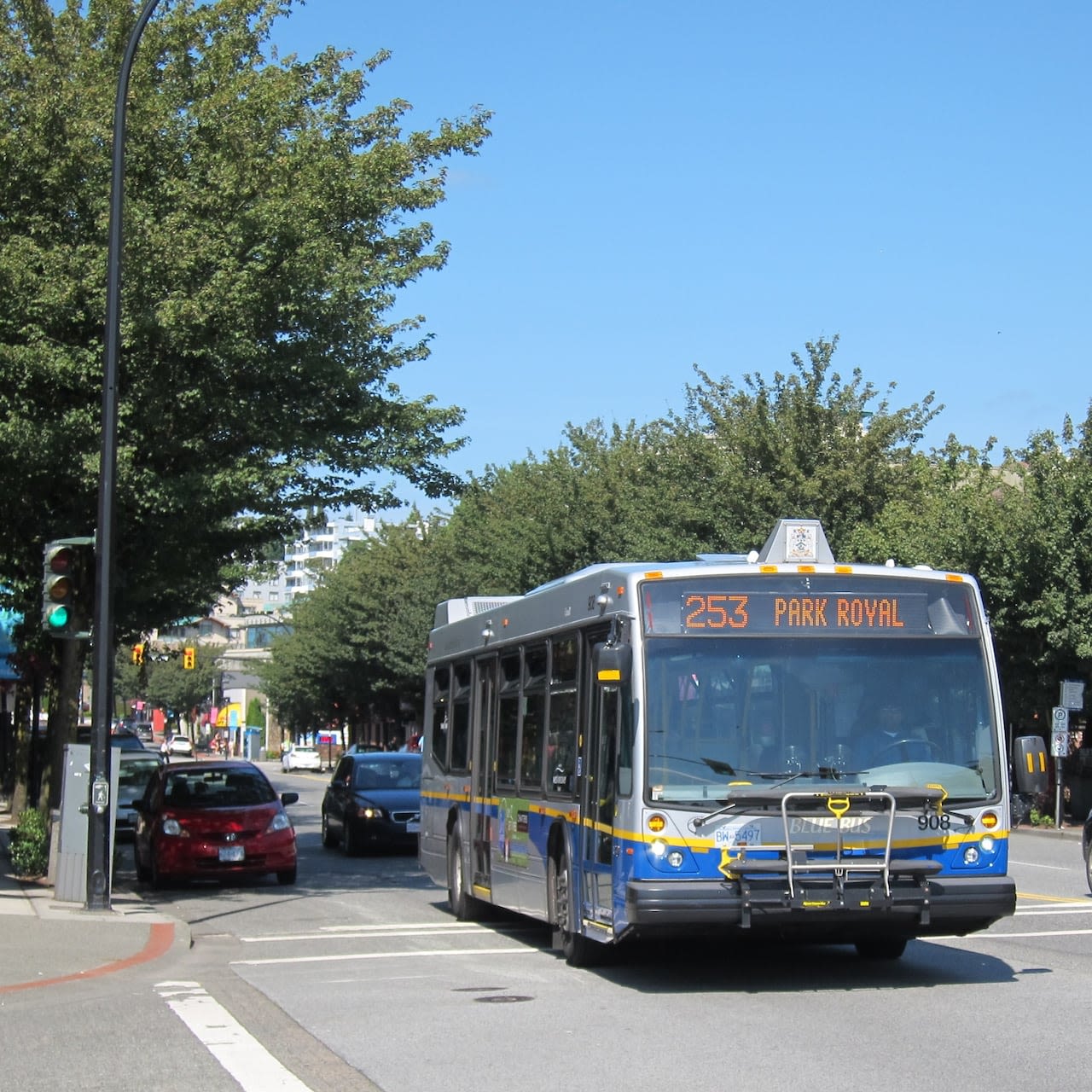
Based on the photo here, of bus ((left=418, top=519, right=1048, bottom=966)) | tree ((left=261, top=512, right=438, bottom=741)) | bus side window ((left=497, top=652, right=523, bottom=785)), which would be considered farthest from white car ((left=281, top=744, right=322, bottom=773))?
bus ((left=418, top=519, right=1048, bottom=966))

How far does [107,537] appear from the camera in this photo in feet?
53.1

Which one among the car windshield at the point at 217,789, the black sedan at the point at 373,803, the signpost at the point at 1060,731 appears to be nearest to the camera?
the car windshield at the point at 217,789

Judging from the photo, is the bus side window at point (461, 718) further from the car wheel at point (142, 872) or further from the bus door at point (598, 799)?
the car wheel at point (142, 872)

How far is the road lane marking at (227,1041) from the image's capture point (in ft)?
27.3

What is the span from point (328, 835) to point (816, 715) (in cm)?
1828

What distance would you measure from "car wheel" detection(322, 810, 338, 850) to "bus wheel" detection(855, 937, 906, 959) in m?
16.1

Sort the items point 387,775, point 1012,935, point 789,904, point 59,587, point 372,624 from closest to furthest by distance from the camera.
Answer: point 789,904
point 1012,935
point 59,587
point 387,775
point 372,624

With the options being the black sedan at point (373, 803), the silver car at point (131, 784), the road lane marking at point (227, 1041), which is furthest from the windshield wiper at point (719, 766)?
the silver car at point (131, 784)

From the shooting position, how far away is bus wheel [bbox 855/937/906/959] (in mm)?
12664

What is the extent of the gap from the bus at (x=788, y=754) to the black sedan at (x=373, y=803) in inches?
534

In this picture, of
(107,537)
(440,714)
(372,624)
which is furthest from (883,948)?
(372,624)

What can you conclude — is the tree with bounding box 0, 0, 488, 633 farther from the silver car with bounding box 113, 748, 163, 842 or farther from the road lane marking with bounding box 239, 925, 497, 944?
the silver car with bounding box 113, 748, 163, 842

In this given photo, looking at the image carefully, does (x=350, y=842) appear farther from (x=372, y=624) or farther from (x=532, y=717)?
(x=372, y=624)

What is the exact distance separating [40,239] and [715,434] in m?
26.2
